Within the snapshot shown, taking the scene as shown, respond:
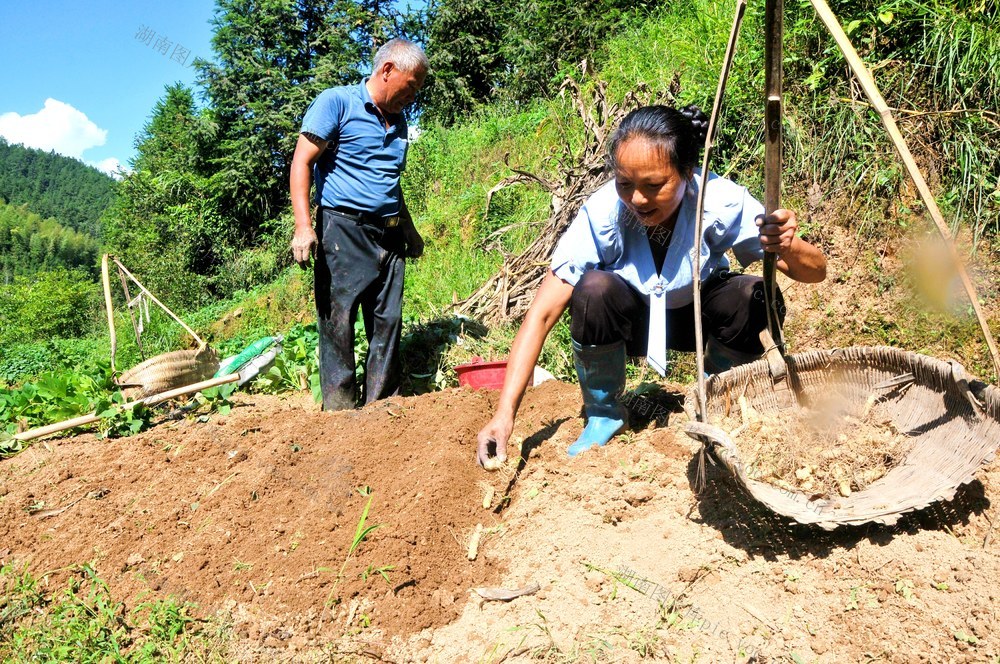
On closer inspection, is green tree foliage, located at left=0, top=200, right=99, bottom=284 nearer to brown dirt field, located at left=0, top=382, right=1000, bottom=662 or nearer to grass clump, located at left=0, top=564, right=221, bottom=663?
brown dirt field, located at left=0, top=382, right=1000, bottom=662

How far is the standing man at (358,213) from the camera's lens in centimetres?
333

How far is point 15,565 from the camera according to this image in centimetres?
238

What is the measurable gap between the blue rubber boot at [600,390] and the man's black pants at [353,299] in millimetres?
1381

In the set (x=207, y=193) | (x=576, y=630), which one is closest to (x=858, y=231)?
(x=576, y=630)

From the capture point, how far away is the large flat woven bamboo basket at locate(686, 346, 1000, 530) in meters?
1.80

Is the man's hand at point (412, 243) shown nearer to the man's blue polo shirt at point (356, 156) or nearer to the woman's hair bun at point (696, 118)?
the man's blue polo shirt at point (356, 156)

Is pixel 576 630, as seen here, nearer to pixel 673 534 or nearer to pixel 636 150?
pixel 673 534

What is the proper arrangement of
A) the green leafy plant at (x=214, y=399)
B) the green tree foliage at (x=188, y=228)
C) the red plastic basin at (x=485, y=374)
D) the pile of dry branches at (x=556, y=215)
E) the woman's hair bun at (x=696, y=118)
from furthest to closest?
the green tree foliage at (x=188, y=228) → the pile of dry branches at (x=556, y=215) → the green leafy plant at (x=214, y=399) → the red plastic basin at (x=485, y=374) → the woman's hair bun at (x=696, y=118)

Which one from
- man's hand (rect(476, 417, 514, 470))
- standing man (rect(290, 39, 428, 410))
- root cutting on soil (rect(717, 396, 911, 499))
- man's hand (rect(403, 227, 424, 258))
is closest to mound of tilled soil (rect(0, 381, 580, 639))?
man's hand (rect(476, 417, 514, 470))

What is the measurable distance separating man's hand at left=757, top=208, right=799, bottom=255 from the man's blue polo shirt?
2079mm

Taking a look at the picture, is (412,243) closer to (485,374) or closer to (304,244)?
(304,244)

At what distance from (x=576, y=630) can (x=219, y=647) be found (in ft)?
3.25

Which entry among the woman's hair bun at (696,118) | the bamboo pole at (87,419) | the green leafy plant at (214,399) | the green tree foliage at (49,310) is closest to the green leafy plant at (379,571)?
the woman's hair bun at (696,118)

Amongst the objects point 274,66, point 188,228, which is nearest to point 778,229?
point 274,66
